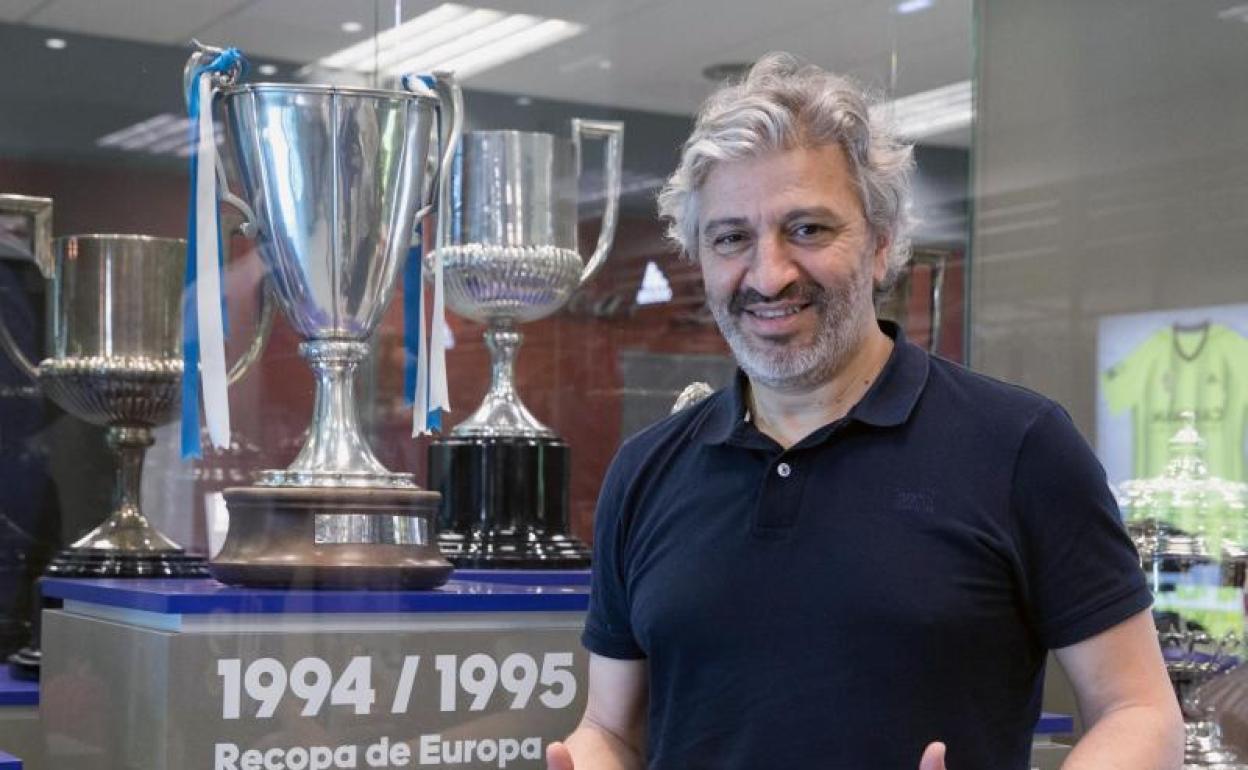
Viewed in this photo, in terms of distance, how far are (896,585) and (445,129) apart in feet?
3.46

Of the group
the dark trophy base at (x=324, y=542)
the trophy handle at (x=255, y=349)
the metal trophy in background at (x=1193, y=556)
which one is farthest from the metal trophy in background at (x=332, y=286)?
the metal trophy in background at (x=1193, y=556)

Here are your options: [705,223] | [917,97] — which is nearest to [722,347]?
[917,97]

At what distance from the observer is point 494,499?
251 centimetres

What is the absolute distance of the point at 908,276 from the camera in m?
3.00

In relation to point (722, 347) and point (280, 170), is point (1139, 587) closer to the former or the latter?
point (280, 170)

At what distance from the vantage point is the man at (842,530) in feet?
4.19

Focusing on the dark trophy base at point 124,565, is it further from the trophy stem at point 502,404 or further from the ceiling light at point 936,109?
the ceiling light at point 936,109

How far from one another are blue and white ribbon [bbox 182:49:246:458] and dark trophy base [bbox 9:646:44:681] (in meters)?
0.39

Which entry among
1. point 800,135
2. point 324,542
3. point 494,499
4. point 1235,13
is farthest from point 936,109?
point 800,135

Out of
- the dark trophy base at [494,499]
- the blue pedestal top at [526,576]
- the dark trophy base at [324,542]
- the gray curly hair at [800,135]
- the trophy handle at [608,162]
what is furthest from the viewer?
the trophy handle at [608,162]

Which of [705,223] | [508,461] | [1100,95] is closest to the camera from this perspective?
[705,223]

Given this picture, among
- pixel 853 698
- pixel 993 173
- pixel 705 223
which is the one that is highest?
pixel 993 173

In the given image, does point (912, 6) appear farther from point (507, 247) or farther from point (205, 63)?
point (205, 63)

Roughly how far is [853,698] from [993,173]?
193 cm
